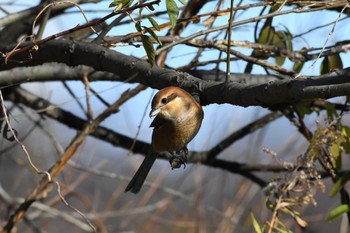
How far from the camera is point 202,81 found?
171 cm

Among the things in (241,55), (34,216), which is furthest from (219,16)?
(34,216)

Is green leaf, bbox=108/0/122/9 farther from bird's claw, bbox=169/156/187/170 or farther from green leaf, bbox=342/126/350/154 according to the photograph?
→ green leaf, bbox=342/126/350/154

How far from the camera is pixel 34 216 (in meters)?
3.47

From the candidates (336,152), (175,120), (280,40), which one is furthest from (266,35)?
(175,120)

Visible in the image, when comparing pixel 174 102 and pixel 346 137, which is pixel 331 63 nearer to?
pixel 346 137

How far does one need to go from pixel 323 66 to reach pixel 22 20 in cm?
126

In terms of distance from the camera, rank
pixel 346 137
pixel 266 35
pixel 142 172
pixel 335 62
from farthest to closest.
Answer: pixel 266 35 < pixel 335 62 < pixel 346 137 < pixel 142 172

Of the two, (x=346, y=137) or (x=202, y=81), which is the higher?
(x=202, y=81)

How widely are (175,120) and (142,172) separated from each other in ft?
1.02

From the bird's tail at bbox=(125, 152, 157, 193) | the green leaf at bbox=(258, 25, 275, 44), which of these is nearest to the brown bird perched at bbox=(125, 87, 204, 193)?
the bird's tail at bbox=(125, 152, 157, 193)

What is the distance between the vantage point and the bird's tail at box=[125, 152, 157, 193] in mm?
1921

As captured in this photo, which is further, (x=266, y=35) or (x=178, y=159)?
(x=266, y=35)

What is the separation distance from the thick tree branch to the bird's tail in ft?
0.70

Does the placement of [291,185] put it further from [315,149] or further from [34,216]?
[34,216]
